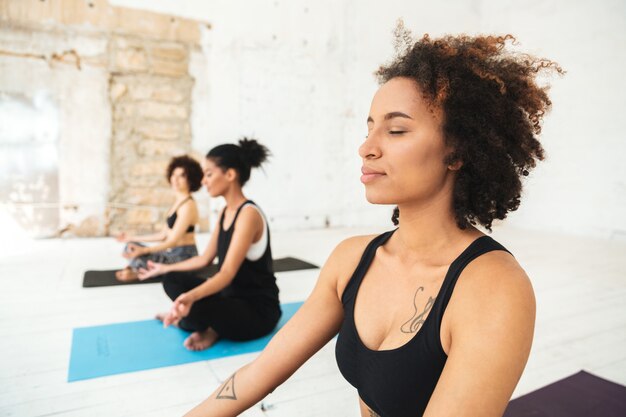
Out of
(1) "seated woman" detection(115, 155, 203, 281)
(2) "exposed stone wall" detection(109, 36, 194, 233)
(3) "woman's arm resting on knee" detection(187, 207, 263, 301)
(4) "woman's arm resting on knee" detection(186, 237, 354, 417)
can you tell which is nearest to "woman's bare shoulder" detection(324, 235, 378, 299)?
(4) "woman's arm resting on knee" detection(186, 237, 354, 417)

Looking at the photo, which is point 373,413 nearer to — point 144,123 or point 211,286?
point 211,286

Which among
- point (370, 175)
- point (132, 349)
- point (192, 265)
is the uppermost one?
point (370, 175)

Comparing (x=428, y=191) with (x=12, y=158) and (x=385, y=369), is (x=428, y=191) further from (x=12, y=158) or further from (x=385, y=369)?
(x=12, y=158)

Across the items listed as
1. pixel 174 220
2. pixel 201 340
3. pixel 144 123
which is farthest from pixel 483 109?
pixel 144 123

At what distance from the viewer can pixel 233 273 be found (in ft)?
6.79

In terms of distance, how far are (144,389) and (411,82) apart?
4.98 ft

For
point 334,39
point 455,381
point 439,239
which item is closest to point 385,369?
point 455,381

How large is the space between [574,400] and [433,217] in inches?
50.6

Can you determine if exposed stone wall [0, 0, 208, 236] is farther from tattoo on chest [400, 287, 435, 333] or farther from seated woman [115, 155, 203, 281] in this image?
tattoo on chest [400, 287, 435, 333]

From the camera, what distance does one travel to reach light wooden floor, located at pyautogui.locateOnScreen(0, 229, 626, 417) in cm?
162

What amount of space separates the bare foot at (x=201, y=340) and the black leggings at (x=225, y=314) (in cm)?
4

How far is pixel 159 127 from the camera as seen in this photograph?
5.54 m

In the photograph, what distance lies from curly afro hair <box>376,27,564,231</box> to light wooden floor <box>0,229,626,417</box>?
1.05m

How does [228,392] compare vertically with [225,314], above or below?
above
